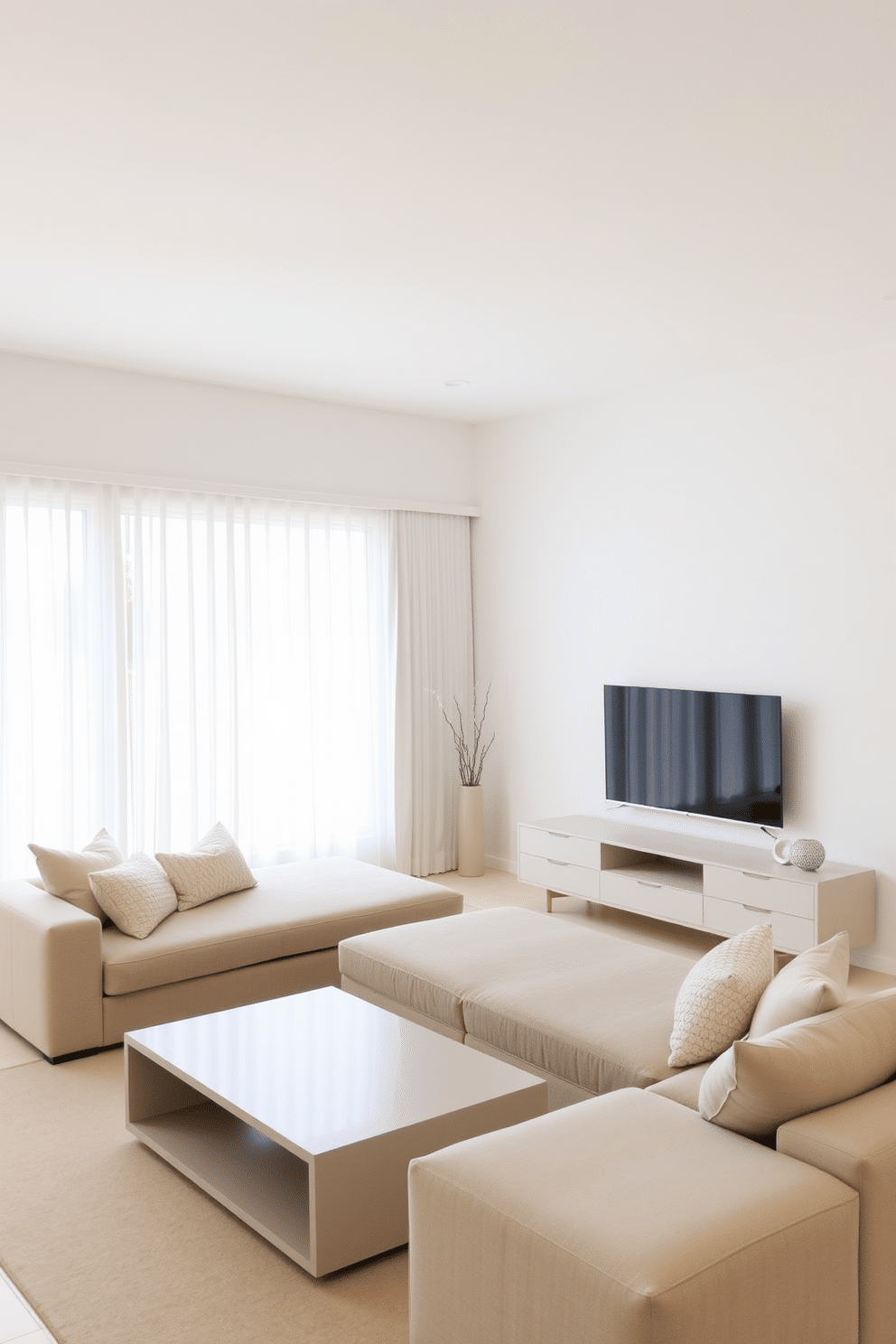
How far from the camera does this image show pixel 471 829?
22.0ft

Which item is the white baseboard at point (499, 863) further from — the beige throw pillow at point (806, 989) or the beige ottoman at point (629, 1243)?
the beige ottoman at point (629, 1243)

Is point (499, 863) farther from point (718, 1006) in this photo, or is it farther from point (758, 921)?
point (718, 1006)

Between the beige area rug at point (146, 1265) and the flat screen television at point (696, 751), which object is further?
the flat screen television at point (696, 751)

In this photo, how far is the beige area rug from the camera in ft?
7.76

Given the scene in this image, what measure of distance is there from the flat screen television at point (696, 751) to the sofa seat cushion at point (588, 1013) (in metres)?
1.74

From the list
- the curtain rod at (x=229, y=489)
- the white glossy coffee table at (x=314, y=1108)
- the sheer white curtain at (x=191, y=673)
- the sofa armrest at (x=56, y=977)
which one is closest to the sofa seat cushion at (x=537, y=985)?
the white glossy coffee table at (x=314, y=1108)

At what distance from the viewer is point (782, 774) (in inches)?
204

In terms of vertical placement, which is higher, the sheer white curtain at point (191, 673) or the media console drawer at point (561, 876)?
Answer: the sheer white curtain at point (191, 673)

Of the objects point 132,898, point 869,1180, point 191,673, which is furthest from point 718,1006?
point 191,673

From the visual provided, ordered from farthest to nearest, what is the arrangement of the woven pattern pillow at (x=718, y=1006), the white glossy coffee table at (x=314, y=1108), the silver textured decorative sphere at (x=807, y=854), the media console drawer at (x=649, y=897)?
the media console drawer at (x=649, y=897) → the silver textured decorative sphere at (x=807, y=854) → the woven pattern pillow at (x=718, y=1006) → the white glossy coffee table at (x=314, y=1108)

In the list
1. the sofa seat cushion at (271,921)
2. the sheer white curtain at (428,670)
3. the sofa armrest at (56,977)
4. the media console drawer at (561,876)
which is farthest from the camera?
the sheer white curtain at (428,670)

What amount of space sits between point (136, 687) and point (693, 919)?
301 cm

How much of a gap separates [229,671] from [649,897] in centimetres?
252

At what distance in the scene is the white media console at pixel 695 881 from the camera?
4.67m
